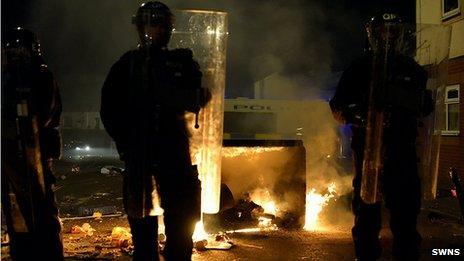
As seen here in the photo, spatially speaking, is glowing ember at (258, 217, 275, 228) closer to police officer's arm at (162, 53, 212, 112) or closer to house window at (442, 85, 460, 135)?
police officer's arm at (162, 53, 212, 112)

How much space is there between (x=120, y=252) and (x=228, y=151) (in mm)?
1971

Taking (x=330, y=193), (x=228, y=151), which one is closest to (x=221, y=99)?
(x=228, y=151)

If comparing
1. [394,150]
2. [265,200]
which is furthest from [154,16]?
[265,200]

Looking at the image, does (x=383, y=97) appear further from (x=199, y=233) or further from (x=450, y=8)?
(x=450, y=8)

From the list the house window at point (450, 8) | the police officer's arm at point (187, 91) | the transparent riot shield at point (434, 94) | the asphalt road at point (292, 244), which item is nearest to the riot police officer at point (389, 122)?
the transparent riot shield at point (434, 94)

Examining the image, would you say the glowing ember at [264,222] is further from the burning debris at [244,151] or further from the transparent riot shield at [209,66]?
the transparent riot shield at [209,66]

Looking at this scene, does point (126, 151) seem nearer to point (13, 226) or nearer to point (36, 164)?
point (36, 164)

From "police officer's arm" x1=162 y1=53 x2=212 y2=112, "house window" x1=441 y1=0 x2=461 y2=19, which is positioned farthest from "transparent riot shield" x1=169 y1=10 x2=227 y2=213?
"house window" x1=441 y1=0 x2=461 y2=19

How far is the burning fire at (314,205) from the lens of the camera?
616 cm

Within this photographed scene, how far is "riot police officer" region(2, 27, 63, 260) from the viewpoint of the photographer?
3098mm

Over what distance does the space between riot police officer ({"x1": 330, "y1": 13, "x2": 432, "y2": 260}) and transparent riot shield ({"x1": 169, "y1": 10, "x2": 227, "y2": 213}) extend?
141 centimetres

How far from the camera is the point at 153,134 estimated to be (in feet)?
9.83

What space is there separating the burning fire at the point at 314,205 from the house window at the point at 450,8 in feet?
20.8

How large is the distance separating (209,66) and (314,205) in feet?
10.6
